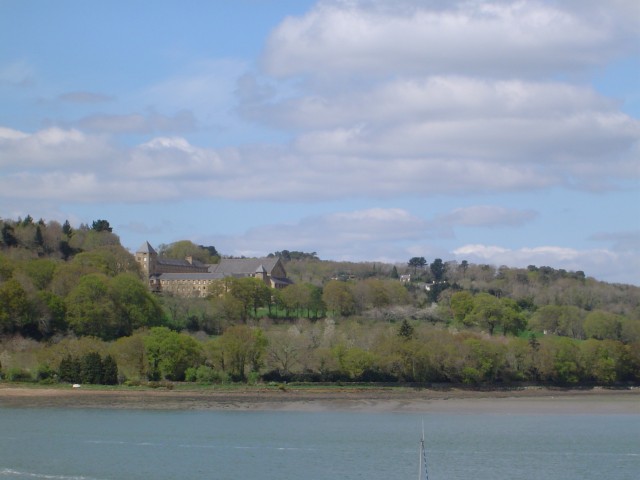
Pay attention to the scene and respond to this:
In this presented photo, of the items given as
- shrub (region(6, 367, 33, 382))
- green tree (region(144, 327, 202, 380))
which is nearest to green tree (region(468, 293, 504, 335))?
green tree (region(144, 327, 202, 380))

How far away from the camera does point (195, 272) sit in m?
179

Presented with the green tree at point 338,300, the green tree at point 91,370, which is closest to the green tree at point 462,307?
the green tree at point 338,300

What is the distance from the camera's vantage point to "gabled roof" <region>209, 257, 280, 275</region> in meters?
175

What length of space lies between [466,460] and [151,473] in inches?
604

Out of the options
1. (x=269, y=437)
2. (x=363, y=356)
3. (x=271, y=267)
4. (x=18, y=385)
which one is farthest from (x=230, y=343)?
(x=271, y=267)

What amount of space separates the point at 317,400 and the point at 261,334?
11131mm

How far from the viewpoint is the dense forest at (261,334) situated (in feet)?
269

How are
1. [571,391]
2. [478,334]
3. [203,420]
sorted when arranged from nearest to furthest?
[203,420] → [571,391] → [478,334]

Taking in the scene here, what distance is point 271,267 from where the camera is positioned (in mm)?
176000

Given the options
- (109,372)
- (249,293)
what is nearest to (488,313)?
(249,293)

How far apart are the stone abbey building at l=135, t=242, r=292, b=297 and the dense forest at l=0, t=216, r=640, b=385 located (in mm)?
24504

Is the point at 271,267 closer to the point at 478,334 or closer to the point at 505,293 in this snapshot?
the point at 505,293

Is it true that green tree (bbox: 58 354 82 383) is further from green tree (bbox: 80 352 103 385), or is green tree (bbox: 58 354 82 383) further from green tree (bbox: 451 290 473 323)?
green tree (bbox: 451 290 473 323)

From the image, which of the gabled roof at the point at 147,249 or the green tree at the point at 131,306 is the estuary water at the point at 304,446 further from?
the gabled roof at the point at 147,249
